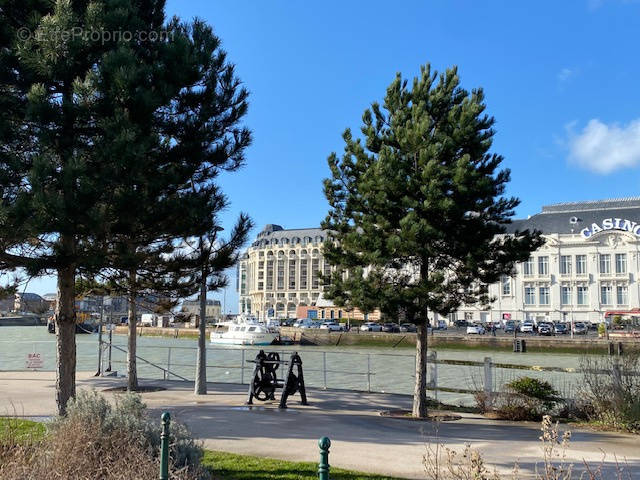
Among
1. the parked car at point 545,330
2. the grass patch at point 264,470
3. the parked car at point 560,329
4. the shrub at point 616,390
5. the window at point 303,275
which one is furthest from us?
the window at point 303,275

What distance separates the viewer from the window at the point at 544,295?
94688 mm

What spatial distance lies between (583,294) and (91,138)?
93829mm

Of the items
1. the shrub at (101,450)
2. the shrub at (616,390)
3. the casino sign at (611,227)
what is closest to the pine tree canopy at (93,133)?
the shrub at (101,450)

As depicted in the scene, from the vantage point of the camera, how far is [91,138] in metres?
9.99

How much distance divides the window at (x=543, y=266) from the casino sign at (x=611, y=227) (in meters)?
7.07

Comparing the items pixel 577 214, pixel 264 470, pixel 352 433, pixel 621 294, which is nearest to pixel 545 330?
pixel 621 294

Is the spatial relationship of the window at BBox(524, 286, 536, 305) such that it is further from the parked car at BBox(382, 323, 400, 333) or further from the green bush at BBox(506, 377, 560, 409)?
the green bush at BBox(506, 377, 560, 409)

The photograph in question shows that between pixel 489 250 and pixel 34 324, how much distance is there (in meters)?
167

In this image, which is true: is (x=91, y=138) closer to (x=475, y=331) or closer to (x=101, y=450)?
(x=101, y=450)

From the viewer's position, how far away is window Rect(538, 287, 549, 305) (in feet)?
311

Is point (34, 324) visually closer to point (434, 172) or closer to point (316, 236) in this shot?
point (316, 236)

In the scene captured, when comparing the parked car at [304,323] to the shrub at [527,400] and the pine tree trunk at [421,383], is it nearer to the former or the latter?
the pine tree trunk at [421,383]

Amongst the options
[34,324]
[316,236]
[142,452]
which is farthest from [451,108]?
[34,324]

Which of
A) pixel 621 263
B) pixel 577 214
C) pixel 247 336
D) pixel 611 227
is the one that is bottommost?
pixel 247 336
